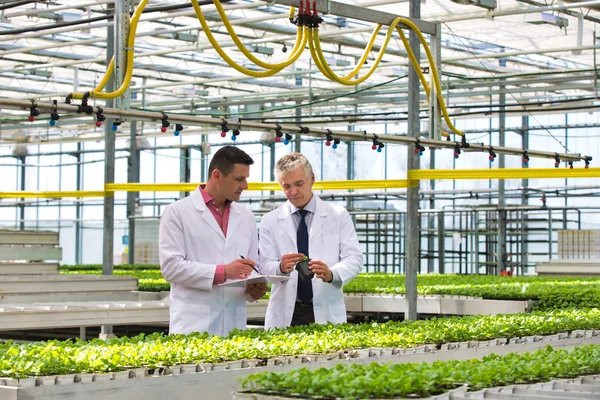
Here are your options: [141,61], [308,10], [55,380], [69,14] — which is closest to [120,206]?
[141,61]

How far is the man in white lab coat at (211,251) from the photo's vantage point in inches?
182

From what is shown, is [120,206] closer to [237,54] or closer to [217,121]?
[237,54]

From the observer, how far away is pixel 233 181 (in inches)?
186

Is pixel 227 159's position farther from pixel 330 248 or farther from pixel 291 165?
pixel 330 248

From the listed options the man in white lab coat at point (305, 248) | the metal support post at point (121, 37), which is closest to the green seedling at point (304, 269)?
the man in white lab coat at point (305, 248)

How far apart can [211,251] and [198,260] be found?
3.1 inches

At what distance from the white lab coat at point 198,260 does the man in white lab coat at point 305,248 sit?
0.26 m

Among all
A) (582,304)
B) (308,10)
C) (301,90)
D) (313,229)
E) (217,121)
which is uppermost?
(301,90)

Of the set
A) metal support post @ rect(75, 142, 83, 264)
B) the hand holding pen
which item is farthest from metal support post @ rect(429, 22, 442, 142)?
metal support post @ rect(75, 142, 83, 264)

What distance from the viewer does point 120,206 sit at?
31.0 m

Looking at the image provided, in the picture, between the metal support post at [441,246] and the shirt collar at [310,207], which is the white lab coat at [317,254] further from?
the metal support post at [441,246]

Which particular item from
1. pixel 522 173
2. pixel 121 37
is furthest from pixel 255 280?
pixel 522 173

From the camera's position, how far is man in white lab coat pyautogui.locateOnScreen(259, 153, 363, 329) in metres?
4.96

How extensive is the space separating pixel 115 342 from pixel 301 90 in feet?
53.2
